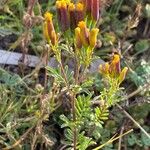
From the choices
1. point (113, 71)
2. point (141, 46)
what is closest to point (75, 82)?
point (113, 71)

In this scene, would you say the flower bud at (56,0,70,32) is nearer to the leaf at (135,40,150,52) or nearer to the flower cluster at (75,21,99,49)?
the flower cluster at (75,21,99,49)

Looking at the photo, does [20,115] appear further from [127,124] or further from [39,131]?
[127,124]

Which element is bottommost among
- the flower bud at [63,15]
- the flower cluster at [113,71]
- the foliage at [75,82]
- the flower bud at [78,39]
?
the foliage at [75,82]

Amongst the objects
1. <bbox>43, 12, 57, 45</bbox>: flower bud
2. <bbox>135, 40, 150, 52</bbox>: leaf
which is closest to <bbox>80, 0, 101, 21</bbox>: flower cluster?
<bbox>43, 12, 57, 45</bbox>: flower bud

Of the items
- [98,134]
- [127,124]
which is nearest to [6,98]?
[98,134]

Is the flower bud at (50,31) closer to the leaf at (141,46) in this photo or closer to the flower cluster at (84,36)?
the flower cluster at (84,36)

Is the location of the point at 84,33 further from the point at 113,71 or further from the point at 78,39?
the point at 113,71

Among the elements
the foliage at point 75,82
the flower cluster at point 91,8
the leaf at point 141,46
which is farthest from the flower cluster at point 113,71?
the leaf at point 141,46
